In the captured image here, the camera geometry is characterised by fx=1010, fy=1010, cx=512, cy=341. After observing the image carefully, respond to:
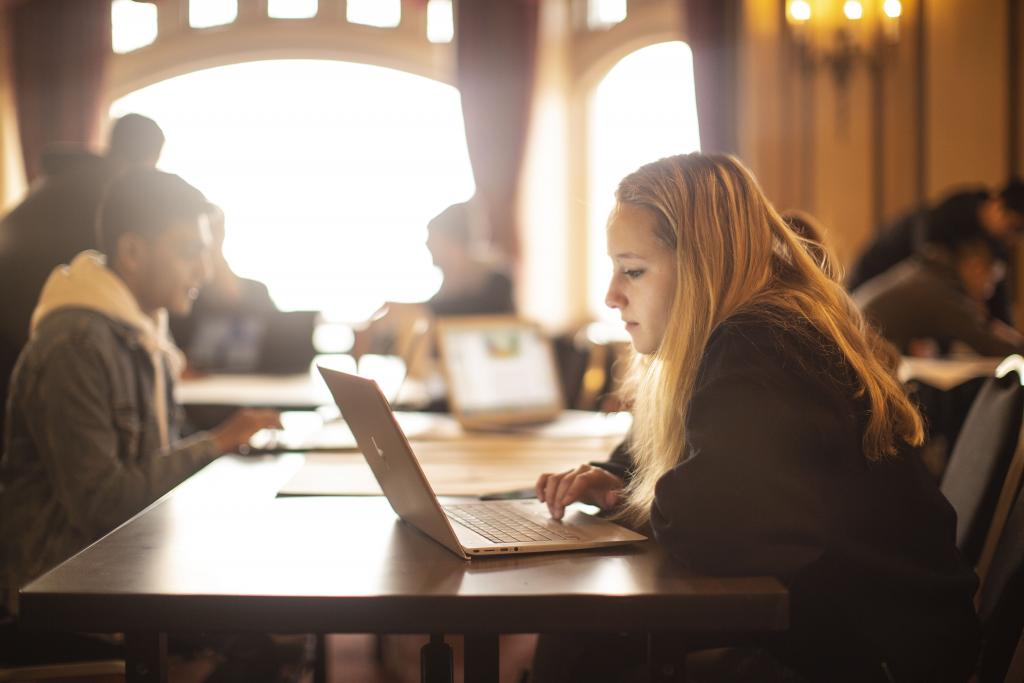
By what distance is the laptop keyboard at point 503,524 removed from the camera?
1.31 meters

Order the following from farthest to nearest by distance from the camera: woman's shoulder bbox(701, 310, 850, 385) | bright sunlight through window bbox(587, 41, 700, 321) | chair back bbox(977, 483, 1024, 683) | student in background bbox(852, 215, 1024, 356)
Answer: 1. bright sunlight through window bbox(587, 41, 700, 321)
2. student in background bbox(852, 215, 1024, 356)
3. chair back bbox(977, 483, 1024, 683)
4. woman's shoulder bbox(701, 310, 850, 385)

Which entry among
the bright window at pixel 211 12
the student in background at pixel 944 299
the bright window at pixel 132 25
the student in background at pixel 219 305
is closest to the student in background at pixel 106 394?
the student in background at pixel 219 305

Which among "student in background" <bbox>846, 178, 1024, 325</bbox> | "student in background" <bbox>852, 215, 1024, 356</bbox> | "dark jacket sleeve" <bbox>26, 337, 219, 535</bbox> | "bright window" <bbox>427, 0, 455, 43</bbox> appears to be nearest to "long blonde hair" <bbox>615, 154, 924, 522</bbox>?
"dark jacket sleeve" <bbox>26, 337, 219, 535</bbox>

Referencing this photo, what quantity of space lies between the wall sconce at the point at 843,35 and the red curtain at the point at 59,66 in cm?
472

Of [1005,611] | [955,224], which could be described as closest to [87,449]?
[1005,611]

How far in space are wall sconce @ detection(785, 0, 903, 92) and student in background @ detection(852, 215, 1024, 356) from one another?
1.90 metres

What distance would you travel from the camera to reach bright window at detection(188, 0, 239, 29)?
718 cm

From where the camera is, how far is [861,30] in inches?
220

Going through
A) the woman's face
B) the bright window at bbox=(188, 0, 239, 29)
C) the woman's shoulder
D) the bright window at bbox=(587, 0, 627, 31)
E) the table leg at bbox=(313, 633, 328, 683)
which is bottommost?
the table leg at bbox=(313, 633, 328, 683)

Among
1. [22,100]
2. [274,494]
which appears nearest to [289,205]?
[22,100]

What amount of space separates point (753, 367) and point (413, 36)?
20.7 feet

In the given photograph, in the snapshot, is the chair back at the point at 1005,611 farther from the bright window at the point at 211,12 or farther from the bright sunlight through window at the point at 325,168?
the bright window at the point at 211,12

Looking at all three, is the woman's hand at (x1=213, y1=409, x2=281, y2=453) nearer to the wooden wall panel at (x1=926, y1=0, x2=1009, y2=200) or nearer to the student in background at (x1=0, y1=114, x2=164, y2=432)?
the student in background at (x1=0, y1=114, x2=164, y2=432)

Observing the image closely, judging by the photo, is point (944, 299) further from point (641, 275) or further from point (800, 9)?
point (641, 275)
